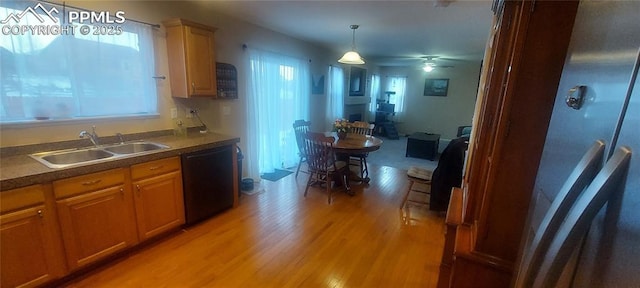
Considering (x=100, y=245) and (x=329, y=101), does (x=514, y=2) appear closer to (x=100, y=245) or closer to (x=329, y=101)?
(x=100, y=245)

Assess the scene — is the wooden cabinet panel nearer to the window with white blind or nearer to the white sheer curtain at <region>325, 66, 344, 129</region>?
the window with white blind

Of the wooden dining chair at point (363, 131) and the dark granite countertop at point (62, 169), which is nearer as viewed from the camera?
the dark granite countertop at point (62, 169)

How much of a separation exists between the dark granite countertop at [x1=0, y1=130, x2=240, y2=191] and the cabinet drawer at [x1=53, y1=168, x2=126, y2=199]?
40mm

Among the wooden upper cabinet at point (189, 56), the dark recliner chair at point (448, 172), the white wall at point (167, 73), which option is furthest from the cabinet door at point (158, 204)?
the dark recliner chair at point (448, 172)

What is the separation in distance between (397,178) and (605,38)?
405 centimetres

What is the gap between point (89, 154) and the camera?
7.47 feet

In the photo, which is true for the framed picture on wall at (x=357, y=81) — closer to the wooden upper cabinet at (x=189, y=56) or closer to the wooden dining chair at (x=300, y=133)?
the wooden dining chair at (x=300, y=133)

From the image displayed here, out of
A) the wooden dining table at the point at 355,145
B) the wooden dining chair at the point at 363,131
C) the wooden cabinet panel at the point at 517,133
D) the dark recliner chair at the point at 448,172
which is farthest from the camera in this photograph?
the wooden dining chair at the point at 363,131

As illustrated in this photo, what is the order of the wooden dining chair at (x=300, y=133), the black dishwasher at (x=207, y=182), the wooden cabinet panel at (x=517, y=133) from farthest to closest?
the wooden dining chair at (x=300, y=133) → the black dishwasher at (x=207, y=182) → the wooden cabinet panel at (x=517, y=133)

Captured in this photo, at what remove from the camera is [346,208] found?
3240mm

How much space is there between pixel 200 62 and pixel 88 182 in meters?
1.48

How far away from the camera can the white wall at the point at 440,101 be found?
7684 millimetres

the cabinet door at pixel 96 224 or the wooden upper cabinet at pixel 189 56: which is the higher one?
the wooden upper cabinet at pixel 189 56

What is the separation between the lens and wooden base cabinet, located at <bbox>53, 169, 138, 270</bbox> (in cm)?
180
